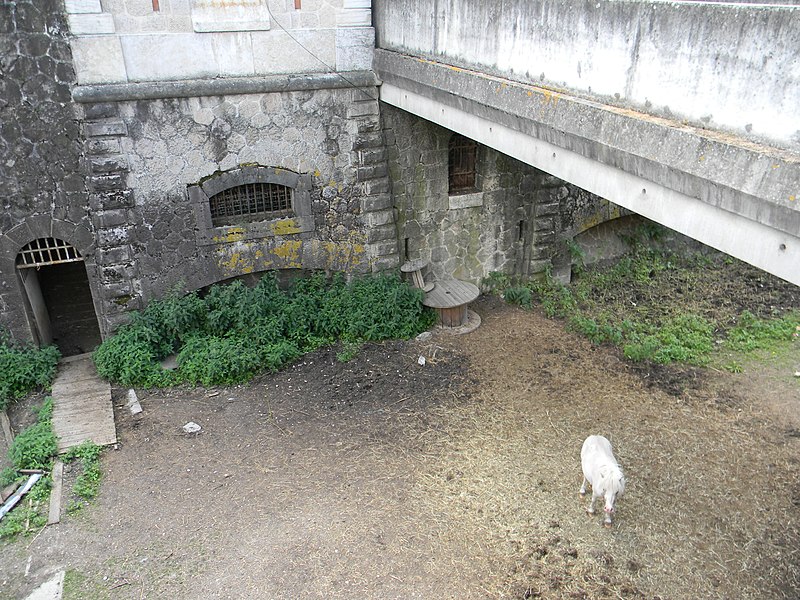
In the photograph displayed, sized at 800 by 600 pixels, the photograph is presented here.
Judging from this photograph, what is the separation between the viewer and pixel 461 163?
10.7 meters

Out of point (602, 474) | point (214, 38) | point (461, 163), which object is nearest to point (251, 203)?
point (214, 38)

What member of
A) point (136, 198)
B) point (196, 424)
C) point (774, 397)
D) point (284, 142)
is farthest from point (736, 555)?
point (136, 198)

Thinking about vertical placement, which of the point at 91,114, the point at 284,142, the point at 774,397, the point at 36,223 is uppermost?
the point at 91,114

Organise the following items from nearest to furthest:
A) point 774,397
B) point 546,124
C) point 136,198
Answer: point 546,124 < point 774,397 < point 136,198

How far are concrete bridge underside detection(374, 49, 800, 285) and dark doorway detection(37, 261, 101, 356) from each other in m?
7.47

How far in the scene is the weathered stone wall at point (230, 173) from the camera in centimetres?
877

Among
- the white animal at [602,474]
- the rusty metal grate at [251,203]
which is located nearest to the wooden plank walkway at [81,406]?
the rusty metal grate at [251,203]

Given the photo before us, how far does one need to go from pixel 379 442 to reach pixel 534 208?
541 cm

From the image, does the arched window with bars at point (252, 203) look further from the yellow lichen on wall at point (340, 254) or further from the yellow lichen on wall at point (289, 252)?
the yellow lichen on wall at point (340, 254)

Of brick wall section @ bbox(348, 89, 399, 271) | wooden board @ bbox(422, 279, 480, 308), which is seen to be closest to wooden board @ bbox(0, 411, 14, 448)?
brick wall section @ bbox(348, 89, 399, 271)

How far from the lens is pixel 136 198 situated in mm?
8953

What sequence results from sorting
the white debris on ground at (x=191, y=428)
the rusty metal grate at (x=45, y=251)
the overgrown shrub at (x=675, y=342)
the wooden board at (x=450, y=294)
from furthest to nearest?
1. the wooden board at (x=450, y=294)
2. the overgrown shrub at (x=675, y=342)
3. the rusty metal grate at (x=45, y=251)
4. the white debris on ground at (x=191, y=428)

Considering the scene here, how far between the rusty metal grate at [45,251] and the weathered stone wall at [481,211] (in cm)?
482

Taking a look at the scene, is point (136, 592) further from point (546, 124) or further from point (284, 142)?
point (284, 142)
